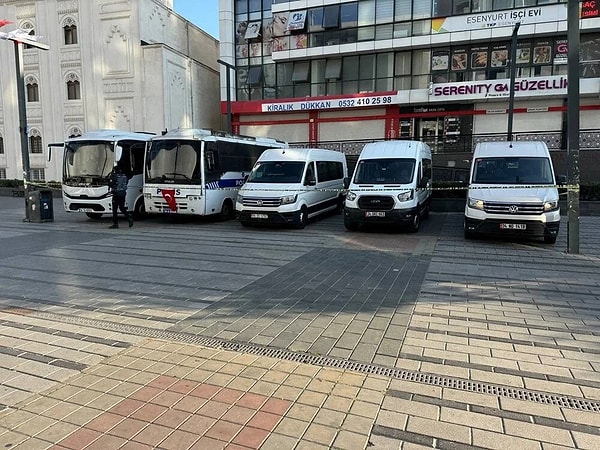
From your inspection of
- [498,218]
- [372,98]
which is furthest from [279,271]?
[372,98]

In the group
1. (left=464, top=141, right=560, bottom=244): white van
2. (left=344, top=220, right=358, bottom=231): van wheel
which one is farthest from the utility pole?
(left=344, top=220, right=358, bottom=231): van wheel

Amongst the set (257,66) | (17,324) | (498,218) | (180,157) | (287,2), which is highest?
(287,2)

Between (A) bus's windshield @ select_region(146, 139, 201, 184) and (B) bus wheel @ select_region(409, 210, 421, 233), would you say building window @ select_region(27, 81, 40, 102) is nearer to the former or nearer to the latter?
(A) bus's windshield @ select_region(146, 139, 201, 184)

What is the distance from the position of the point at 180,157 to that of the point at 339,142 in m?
14.9

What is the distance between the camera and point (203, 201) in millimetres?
13898

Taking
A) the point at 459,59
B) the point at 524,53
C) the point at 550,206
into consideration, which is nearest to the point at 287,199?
the point at 550,206

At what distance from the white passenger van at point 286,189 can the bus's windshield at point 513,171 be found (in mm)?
4715

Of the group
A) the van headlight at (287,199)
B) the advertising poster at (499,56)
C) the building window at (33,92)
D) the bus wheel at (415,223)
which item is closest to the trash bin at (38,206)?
the van headlight at (287,199)

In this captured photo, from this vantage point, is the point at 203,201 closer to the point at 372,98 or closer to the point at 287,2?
the point at 372,98

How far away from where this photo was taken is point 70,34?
31.1 metres

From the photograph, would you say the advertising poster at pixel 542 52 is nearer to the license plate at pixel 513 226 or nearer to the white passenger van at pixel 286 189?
the white passenger van at pixel 286 189

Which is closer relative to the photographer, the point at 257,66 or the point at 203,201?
the point at 203,201

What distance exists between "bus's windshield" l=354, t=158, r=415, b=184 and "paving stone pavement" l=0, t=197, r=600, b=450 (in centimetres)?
382

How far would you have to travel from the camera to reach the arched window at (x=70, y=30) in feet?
101
